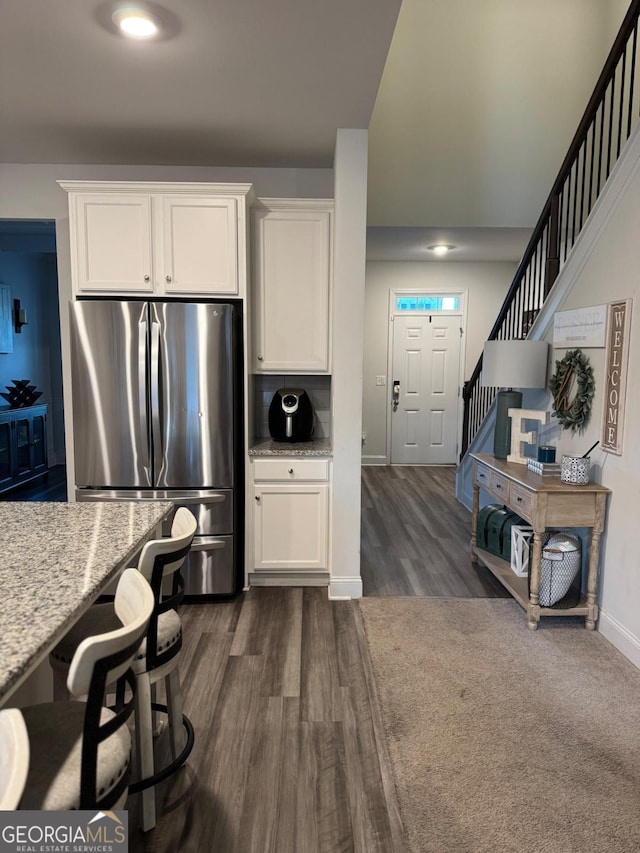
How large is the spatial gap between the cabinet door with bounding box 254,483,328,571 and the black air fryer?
0.39 m

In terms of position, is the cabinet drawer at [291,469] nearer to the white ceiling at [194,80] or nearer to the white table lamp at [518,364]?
the white table lamp at [518,364]

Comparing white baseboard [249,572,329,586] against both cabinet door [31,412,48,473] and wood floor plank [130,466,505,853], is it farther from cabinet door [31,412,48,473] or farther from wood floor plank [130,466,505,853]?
cabinet door [31,412,48,473]

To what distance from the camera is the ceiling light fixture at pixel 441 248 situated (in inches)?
237

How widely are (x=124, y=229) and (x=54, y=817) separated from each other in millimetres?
2889

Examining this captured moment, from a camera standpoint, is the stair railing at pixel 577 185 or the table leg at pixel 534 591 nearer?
the table leg at pixel 534 591

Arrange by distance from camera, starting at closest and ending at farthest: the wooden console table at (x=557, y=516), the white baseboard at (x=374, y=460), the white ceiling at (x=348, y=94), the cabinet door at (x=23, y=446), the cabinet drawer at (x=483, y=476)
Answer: the white ceiling at (x=348, y=94) → the wooden console table at (x=557, y=516) → the cabinet drawer at (x=483, y=476) → the cabinet door at (x=23, y=446) → the white baseboard at (x=374, y=460)

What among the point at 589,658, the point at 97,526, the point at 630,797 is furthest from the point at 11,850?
the point at 589,658

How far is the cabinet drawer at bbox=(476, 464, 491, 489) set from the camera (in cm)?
371

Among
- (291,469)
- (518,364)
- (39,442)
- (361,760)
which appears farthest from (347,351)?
(39,442)

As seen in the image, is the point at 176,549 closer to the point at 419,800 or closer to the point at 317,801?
the point at 317,801

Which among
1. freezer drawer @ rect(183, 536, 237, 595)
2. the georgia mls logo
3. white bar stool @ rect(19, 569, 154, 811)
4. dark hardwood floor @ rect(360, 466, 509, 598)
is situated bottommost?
dark hardwood floor @ rect(360, 466, 509, 598)

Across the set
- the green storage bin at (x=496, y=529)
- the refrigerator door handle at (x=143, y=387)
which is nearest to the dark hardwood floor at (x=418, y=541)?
the green storage bin at (x=496, y=529)

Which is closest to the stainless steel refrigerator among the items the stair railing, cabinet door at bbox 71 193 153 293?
cabinet door at bbox 71 193 153 293

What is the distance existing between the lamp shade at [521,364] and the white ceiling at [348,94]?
5.21ft
